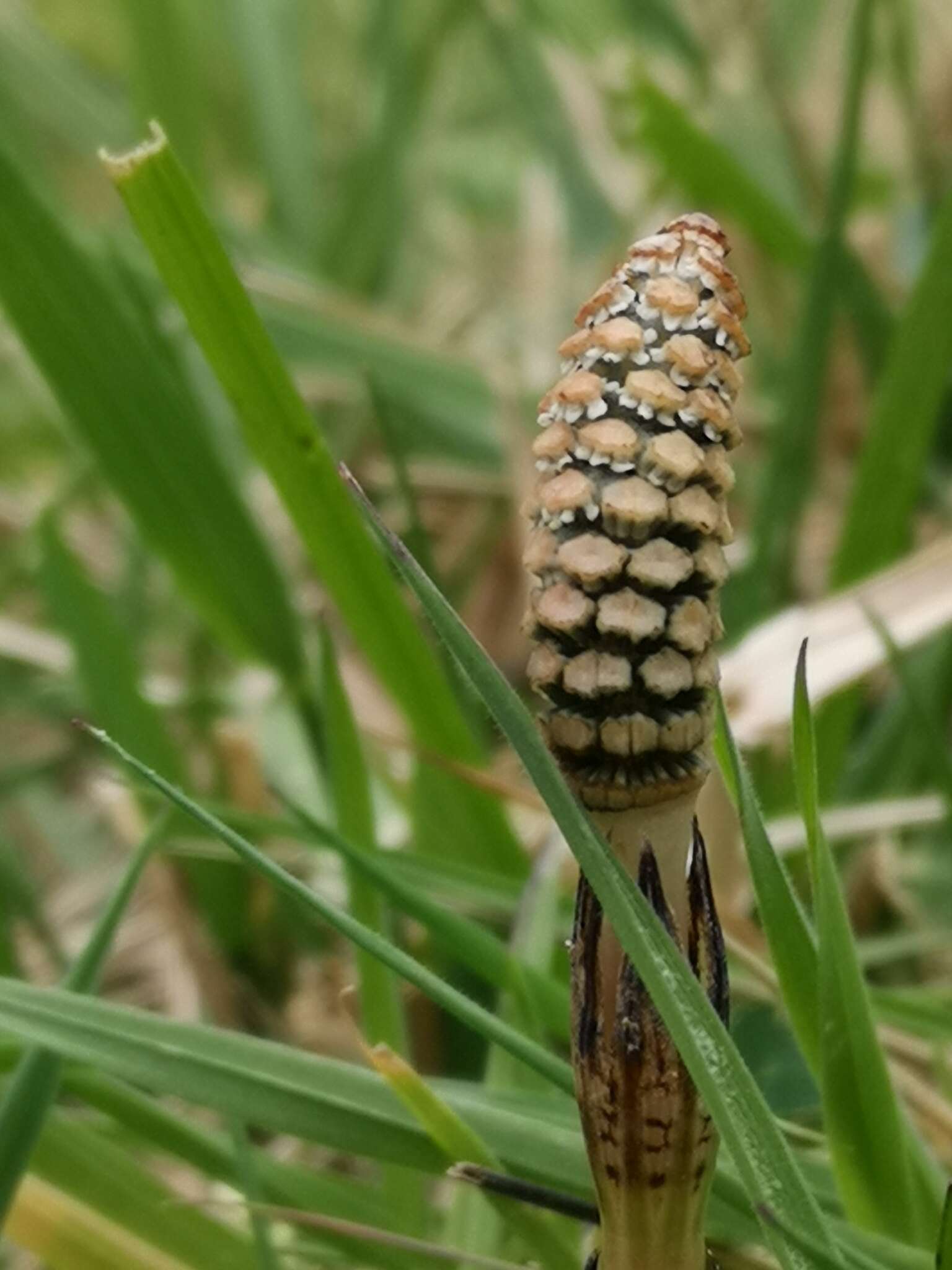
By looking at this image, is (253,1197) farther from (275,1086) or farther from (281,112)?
(281,112)

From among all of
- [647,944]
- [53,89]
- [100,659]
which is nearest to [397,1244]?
[647,944]

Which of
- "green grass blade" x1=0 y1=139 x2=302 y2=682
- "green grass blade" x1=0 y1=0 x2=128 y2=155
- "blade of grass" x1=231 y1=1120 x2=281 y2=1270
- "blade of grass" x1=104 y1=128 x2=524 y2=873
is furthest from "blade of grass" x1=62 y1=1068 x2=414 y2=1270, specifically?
"green grass blade" x1=0 y1=0 x2=128 y2=155

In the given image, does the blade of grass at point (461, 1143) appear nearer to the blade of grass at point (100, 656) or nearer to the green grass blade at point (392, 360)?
the blade of grass at point (100, 656)

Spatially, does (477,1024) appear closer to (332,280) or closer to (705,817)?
(705,817)

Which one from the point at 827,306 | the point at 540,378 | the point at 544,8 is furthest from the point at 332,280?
the point at 827,306

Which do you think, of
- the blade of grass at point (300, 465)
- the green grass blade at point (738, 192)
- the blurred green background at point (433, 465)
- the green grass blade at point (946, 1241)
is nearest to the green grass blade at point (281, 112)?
the blurred green background at point (433, 465)
